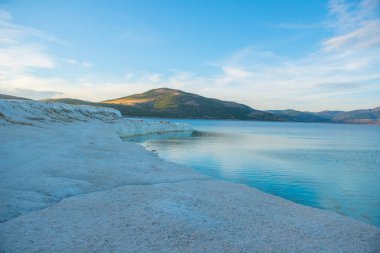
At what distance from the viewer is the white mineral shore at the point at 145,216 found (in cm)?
942

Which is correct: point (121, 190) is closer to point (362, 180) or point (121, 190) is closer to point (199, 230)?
point (199, 230)

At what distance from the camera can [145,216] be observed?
11445 mm

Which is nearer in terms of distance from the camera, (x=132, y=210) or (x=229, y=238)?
(x=229, y=238)

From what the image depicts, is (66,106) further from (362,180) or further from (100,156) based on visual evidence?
(362,180)

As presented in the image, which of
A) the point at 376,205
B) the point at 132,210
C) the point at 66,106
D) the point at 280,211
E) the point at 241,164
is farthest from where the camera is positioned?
the point at 66,106

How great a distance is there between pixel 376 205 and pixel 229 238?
14608 millimetres

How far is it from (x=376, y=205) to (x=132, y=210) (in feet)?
54.3

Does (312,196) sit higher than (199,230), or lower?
lower

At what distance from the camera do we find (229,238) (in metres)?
10.1

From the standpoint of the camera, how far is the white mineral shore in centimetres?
942

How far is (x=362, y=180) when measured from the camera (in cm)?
2845

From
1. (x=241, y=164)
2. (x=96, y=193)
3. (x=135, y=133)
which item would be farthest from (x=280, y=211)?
(x=135, y=133)

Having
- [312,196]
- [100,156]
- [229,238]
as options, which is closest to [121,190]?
[229,238]

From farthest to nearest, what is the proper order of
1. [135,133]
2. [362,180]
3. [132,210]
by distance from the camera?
[135,133]
[362,180]
[132,210]
